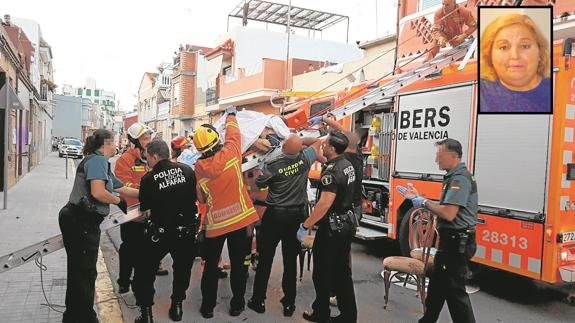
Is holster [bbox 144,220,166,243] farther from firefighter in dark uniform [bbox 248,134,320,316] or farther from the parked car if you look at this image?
the parked car

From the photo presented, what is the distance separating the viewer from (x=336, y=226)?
4.21 meters

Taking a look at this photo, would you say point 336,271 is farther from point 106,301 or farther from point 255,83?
point 255,83

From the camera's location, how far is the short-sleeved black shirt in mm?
3744

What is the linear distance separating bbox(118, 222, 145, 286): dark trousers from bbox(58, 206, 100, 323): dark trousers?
101 centimetres

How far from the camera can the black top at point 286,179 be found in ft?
15.0

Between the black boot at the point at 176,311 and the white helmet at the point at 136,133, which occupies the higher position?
the white helmet at the point at 136,133

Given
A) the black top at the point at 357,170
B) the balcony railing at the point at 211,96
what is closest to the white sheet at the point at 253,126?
the black top at the point at 357,170

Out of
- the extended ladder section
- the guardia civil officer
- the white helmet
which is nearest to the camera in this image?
the guardia civil officer

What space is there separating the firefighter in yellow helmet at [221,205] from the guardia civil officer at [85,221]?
839 mm

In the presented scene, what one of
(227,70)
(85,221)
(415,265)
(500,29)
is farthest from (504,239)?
(227,70)

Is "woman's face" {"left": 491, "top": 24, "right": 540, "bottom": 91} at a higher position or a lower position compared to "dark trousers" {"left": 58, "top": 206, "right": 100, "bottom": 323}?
higher

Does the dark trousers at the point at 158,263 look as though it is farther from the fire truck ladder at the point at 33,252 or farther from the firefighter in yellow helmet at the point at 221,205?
the fire truck ladder at the point at 33,252

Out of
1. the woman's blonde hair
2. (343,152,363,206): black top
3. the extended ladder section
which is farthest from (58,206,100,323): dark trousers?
the extended ladder section

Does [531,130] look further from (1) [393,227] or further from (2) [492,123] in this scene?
(1) [393,227]
